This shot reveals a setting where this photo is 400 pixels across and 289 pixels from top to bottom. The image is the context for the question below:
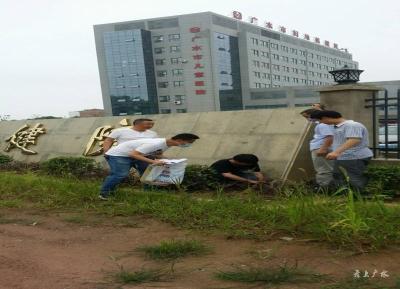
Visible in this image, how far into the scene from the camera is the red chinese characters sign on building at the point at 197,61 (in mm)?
77887

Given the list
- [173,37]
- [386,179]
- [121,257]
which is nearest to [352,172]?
[386,179]

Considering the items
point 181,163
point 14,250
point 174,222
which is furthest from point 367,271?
point 181,163

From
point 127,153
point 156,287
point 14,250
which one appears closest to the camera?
point 156,287

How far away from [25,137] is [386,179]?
8867mm

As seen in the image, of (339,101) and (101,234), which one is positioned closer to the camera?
(101,234)

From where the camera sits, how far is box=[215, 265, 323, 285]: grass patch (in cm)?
328

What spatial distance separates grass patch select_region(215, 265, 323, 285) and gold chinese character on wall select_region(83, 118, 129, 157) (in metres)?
6.93

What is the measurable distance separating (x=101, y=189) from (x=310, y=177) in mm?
3189

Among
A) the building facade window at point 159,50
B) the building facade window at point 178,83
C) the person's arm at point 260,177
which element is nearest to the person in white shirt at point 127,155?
the person's arm at point 260,177

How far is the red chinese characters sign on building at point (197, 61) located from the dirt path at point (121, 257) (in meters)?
73.2

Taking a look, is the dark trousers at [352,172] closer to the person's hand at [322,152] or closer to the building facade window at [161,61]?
the person's hand at [322,152]

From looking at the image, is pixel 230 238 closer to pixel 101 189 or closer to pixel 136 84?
pixel 101 189

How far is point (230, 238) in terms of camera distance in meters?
4.54

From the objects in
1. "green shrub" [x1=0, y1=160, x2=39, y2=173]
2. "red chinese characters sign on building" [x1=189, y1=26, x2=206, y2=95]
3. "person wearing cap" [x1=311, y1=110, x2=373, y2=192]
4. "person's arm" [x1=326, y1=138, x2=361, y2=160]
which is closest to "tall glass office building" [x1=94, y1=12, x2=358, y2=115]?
"red chinese characters sign on building" [x1=189, y1=26, x2=206, y2=95]
